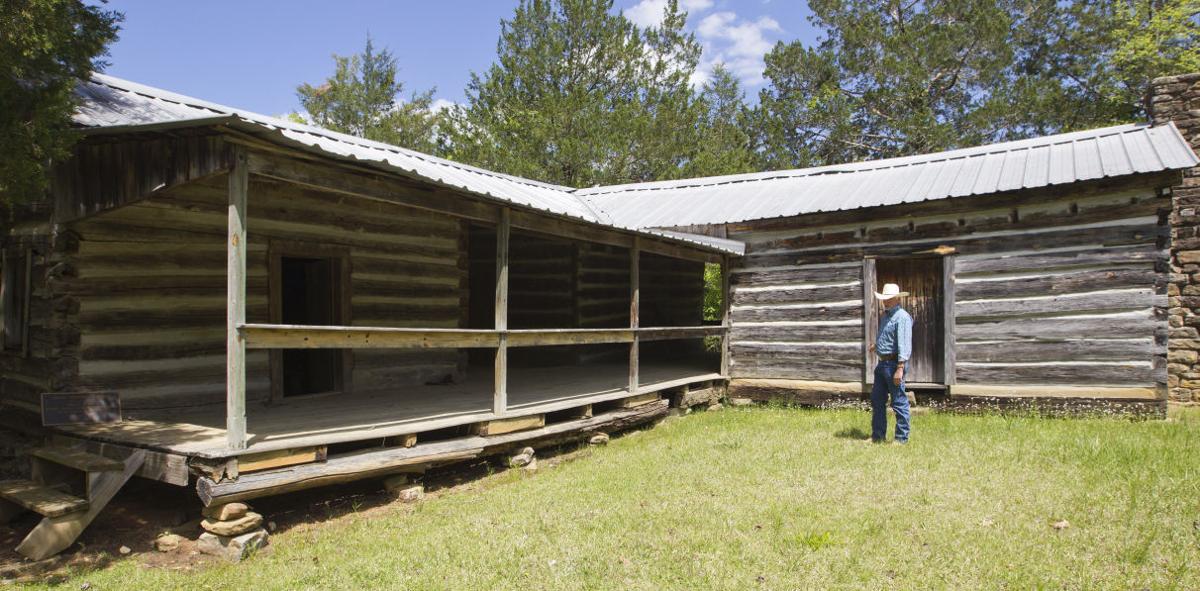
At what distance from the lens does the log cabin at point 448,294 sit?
609 cm

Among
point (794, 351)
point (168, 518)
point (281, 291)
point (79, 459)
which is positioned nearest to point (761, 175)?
point (794, 351)

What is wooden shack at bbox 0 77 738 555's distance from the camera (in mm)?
5762

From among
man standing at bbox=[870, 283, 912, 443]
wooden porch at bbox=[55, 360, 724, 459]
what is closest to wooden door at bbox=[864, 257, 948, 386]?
man standing at bbox=[870, 283, 912, 443]

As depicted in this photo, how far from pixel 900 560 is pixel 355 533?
164 inches

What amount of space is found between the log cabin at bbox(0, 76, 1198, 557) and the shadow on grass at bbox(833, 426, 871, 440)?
1.98 metres

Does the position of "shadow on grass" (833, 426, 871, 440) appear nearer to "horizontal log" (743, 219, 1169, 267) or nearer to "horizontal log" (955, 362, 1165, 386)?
"horizontal log" (955, 362, 1165, 386)

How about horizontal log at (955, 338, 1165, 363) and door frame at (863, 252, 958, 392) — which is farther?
door frame at (863, 252, 958, 392)

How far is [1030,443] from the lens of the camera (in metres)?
8.27

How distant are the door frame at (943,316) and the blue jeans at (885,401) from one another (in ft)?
6.27

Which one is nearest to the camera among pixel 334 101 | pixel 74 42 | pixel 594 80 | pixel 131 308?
pixel 74 42

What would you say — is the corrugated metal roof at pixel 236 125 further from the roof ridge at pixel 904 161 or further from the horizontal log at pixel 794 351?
the roof ridge at pixel 904 161

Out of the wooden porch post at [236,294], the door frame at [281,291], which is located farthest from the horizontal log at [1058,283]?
the wooden porch post at [236,294]

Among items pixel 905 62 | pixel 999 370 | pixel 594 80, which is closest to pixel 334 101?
pixel 594 80

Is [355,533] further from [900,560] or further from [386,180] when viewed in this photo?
[900,560]
